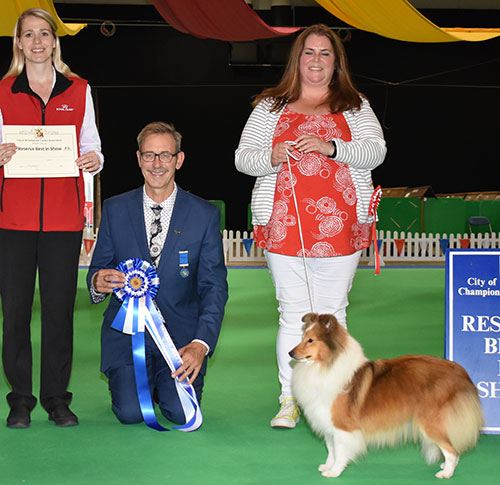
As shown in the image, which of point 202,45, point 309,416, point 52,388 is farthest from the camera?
point 202,45

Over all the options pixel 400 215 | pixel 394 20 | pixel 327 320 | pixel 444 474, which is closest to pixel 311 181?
pixel 327 320

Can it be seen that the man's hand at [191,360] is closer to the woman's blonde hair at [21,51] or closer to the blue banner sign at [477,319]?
the blue banner sign at [477,319]

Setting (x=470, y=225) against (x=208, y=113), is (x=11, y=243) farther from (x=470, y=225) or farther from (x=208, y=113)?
(x=208, y=113)

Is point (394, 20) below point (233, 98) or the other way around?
below

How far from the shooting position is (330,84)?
10.1ft

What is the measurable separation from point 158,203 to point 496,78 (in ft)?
54.2

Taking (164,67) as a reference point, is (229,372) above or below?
below

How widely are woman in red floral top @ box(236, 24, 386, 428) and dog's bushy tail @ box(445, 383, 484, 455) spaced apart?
72 cm

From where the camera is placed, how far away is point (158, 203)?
10.3 feet

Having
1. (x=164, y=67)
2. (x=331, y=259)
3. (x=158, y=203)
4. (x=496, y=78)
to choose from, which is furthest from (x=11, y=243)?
(x=496, y=78)

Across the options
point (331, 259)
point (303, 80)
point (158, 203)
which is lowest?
point (331, 259)

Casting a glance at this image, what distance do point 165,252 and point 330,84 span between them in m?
0.99

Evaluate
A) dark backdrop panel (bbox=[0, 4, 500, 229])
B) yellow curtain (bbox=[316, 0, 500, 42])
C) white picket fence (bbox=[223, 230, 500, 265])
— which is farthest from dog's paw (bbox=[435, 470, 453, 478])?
dark backdrop panel (bbox=[0, 4, 500, 229])

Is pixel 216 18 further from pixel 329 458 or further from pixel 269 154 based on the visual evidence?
pixel 329 458
